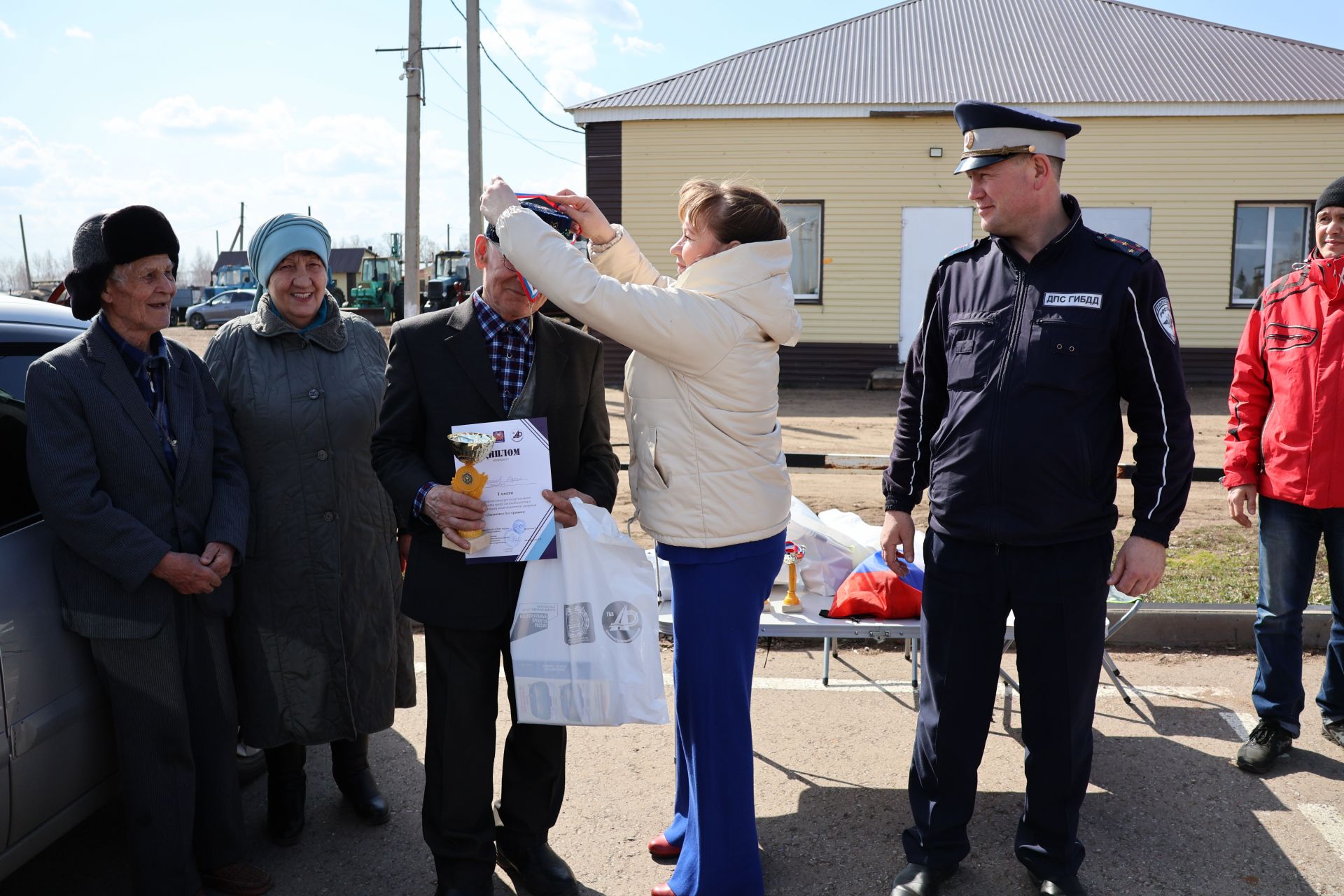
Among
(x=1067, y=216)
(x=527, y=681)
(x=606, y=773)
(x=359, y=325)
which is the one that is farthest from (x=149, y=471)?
(x=1067, y=216)

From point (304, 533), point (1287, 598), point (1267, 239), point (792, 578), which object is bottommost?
point (792, 578)

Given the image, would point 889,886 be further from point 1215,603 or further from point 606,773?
point 1215,603

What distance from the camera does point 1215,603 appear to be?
5.58 m

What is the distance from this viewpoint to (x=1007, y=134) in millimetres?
3023

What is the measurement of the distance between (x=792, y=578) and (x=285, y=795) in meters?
2.22

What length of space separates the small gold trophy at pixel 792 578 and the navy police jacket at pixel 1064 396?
157cm

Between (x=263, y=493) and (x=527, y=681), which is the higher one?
(x=263, y=493)

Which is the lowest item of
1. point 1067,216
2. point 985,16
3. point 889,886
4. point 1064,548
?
point 889,886

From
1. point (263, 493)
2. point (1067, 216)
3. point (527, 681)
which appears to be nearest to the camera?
point (527, 681)

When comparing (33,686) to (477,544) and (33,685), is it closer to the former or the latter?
Result: (33,685)

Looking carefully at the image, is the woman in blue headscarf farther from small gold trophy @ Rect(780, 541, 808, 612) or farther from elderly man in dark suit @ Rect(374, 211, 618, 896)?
small gold trophy @ Rect(780, 541, 808, 612)

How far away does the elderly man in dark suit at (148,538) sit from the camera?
9.67 feet

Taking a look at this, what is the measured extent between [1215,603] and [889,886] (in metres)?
3.16

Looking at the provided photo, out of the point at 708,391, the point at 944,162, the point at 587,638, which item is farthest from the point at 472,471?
the point at 944,162
